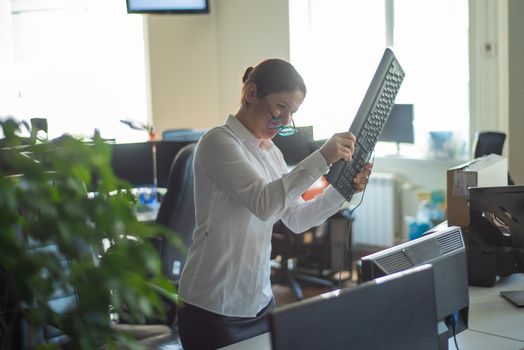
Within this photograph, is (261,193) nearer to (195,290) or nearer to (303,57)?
(195,290)

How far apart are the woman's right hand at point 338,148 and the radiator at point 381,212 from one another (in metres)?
3.40

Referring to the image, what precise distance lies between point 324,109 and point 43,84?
8.68 feet

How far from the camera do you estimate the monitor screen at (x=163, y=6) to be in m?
5.32

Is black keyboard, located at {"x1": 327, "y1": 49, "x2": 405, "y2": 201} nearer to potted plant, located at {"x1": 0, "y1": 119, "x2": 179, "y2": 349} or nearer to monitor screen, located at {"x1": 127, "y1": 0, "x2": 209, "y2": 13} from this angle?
potted plant, located at {"x1": 0, "y1": 119, "x2": 179, "y2": 349}

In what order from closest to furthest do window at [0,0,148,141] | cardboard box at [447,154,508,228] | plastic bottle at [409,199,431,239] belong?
cardboard box at [447,154,508,228], plastic bottle at [409,199,431,239], window at [0,0,148,141]

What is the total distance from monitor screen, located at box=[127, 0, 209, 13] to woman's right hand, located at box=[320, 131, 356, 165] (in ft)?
12.5

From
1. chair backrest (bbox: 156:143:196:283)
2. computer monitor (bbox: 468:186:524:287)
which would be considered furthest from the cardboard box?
chair backrest (bbox: 156:143:196:283)

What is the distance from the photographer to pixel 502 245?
236 centimetres

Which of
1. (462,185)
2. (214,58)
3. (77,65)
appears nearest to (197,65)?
(214,58)

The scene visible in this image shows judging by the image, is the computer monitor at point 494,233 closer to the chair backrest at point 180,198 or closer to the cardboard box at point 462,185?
the cardboard box at point 462,185

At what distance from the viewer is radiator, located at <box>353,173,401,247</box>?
5196mm

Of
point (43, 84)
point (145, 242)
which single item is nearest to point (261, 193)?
point (145, 242)

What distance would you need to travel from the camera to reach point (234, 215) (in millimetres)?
1829

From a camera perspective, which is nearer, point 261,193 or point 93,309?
point 93,309
